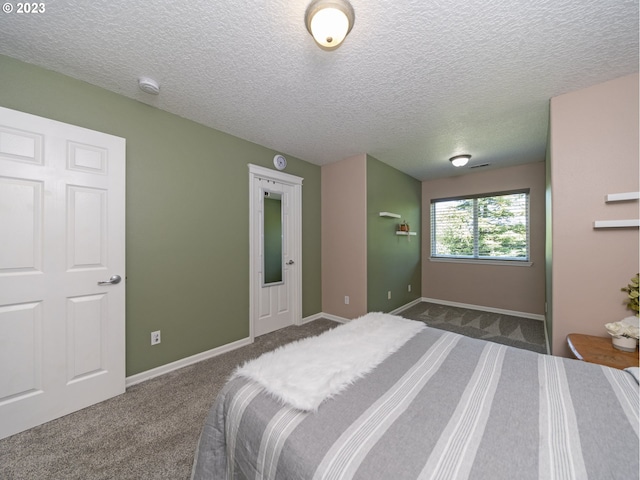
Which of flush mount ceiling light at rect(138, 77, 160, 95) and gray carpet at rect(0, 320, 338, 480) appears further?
flush mount ceiling light at rect(138, 77, 160, 95)

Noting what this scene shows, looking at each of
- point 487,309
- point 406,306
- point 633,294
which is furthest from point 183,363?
point 487,309

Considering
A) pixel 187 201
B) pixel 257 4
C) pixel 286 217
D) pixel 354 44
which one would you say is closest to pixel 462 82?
pixel 354 44

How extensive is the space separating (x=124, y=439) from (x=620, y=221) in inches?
152

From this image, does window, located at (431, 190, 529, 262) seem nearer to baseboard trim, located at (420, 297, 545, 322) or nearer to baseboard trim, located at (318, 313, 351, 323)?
baseboard trim, located at (420, 297, 545, 322)

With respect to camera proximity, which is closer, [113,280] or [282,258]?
[113,280]


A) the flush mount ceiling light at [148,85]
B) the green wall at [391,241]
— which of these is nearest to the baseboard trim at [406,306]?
the green wall at [391,241]

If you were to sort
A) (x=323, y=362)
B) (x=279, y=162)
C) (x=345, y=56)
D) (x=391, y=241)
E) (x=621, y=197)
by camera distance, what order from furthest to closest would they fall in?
(x=391, y=241) → (x=279, y=162) → (x=621, y=197) → (x=345, y=56) → (x=323, y=362)

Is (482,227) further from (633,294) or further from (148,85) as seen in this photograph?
(148,85)

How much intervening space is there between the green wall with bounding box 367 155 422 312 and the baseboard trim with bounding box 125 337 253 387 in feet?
6.20

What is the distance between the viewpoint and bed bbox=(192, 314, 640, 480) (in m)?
0.70

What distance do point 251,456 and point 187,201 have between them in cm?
239

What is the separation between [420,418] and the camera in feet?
2.89

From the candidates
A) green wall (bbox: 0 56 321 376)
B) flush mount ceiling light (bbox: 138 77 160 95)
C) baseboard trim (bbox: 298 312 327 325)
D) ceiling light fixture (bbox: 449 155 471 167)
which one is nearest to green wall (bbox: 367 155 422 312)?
baseboard trim (bbox: 298 312 327 325)

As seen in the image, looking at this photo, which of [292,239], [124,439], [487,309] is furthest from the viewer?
[487,309]
